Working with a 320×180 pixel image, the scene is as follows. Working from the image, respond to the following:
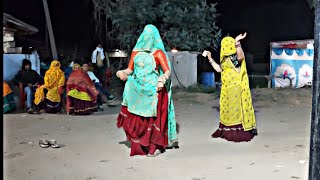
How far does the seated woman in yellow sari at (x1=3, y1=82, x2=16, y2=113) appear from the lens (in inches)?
377

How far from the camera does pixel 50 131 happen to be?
297 inches

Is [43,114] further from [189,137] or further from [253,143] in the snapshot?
[253,143]

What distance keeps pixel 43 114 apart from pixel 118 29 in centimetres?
679

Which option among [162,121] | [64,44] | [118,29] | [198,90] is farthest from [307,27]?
[162,121]

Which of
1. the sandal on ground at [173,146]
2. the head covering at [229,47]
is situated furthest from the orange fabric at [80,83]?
the head covering at [229,47]

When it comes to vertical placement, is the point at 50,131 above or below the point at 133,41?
below

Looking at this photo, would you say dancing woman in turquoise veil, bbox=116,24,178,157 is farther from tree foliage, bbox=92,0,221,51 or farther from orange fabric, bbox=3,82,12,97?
tree foliage, bbox=92,0,221,51

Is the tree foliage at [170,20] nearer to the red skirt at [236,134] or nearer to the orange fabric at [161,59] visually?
the red skirt at [236,134]

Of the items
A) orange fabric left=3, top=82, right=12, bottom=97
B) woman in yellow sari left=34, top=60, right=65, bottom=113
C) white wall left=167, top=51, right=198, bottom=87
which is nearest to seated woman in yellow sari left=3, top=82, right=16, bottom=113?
orange fabric left=3, top=82, right=12, bottom=97

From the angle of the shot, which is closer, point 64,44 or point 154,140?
point 154,140

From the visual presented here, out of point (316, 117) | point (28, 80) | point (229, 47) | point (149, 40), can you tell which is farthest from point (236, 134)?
point (28, 80)

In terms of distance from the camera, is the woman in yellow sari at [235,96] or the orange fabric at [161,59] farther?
the woman in yellow sari at [235,96]

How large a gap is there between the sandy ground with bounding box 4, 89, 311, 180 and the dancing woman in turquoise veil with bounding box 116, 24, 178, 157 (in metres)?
0.26

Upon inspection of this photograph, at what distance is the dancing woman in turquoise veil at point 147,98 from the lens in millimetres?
5449
